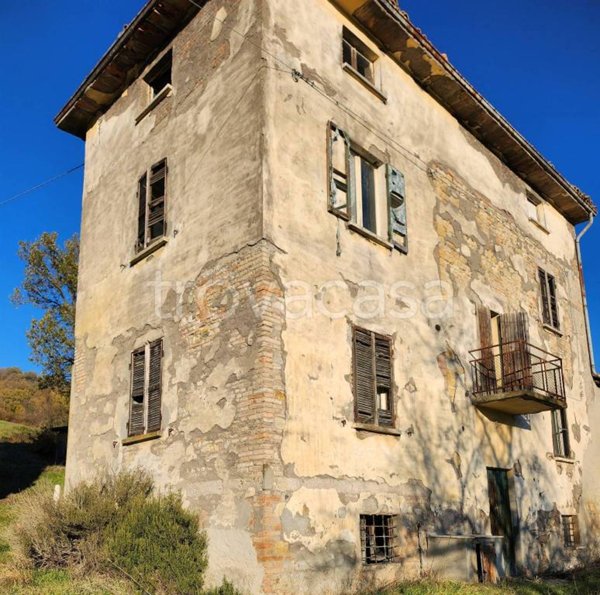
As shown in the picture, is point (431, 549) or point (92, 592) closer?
point (92, 592)

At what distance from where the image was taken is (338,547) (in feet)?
30.0

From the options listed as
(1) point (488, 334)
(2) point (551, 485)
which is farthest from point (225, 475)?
(2) point (551, 485)

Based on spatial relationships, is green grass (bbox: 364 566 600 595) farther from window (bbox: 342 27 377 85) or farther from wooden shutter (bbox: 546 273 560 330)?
window (bbox: 342 27 377 85)

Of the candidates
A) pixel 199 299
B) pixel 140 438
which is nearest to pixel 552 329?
pixel 199 299

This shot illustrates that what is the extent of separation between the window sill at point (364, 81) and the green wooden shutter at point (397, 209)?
A: 149 centimetres

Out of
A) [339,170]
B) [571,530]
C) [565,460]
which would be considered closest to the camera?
[339,170]

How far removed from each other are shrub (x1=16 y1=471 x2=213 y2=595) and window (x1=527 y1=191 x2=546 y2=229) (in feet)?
40.4

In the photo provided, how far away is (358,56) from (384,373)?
631cm

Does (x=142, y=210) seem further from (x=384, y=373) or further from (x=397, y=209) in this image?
(x=384, y=373)

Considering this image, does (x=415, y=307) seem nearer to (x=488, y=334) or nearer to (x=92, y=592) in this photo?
(x=488, y=334)

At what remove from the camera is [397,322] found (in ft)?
37.7

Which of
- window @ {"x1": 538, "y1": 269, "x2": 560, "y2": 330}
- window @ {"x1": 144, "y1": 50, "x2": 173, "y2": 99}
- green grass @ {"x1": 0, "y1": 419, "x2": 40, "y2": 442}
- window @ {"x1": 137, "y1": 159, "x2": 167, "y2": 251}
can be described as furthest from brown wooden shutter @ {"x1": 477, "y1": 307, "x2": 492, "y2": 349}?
green grass @ {"x1": 0, "y1": 419, "x2": 40, "y2": 442}

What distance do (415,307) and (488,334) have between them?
269cm

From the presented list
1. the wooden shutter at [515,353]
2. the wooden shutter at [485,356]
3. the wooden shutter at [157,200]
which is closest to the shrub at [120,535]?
the wooden shutter at [157,200]
